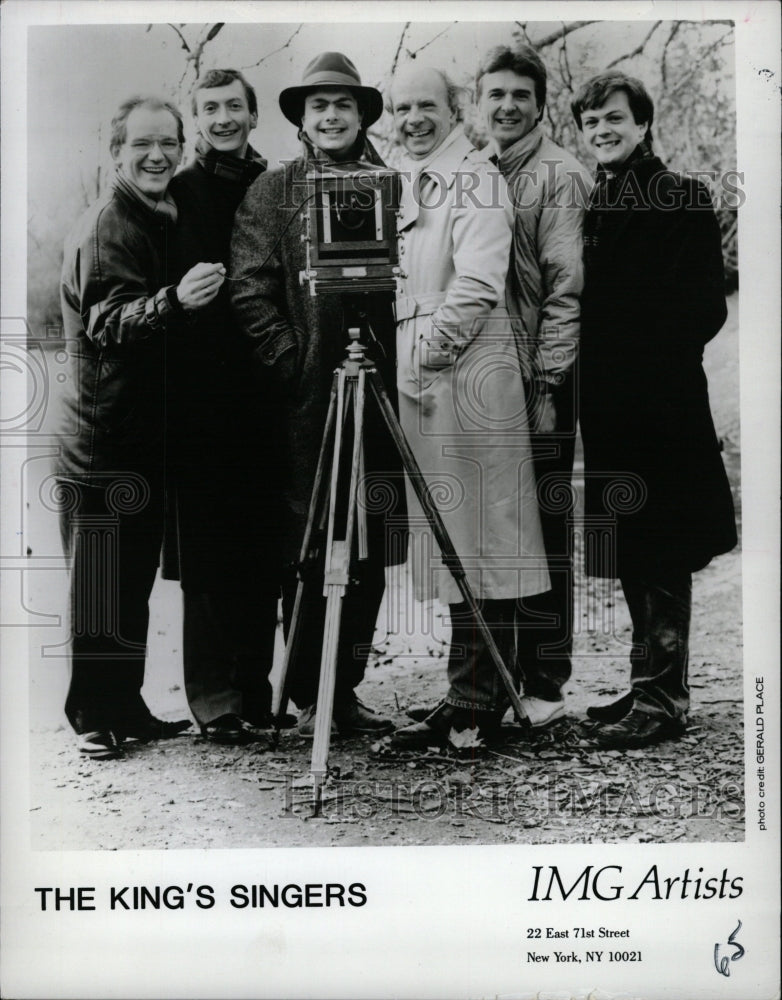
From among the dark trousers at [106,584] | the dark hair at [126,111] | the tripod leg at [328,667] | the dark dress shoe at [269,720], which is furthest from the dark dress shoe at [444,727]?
the dark hair at [126,111]

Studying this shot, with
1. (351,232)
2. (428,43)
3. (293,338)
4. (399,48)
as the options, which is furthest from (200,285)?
(428,43)

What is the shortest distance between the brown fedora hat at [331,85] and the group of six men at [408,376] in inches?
0.5

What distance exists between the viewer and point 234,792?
491 cm

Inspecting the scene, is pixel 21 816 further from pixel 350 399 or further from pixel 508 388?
pixel 508 388

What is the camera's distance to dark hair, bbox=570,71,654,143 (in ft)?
16.3

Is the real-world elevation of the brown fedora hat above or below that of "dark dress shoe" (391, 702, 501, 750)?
above

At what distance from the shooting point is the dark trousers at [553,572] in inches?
196

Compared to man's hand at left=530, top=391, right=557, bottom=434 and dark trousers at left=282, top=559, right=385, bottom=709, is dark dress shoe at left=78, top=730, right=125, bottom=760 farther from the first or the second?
man's hand at left=530, top=391, right=557, bottom=434

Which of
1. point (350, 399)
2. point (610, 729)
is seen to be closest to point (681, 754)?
point (610, 729)

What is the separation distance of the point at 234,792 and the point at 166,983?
0.89 m

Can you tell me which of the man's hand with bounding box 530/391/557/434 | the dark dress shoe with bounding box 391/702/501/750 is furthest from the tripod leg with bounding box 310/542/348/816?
the man's hand with bounding box 530/391/557/434

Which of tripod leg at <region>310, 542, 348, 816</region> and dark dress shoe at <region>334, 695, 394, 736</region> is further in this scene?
dark dress shoe at <region>334, 695, 394, 736</region>

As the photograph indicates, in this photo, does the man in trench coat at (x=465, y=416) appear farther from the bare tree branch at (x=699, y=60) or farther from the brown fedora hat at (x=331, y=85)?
the bare tree branch at (x=699, y=60)

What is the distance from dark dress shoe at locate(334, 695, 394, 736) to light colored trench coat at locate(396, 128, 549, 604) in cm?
58
